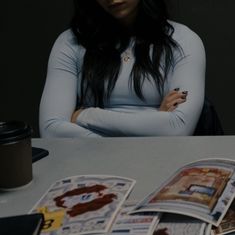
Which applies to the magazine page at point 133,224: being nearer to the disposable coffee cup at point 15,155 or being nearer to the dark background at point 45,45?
the disposable coffee cup at point 15,155

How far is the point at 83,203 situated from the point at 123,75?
0.89m

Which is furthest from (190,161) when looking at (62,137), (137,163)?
(62,137)

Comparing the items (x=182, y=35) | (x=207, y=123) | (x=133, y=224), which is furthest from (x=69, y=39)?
(x=133, y=224)

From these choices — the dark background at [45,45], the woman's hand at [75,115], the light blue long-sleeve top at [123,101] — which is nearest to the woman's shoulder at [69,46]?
the light blue long-sleeve top at [123,101]

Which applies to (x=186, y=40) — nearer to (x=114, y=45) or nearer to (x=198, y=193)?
(x=114, y=45)

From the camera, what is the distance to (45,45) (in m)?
2.96

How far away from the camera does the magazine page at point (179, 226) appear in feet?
2.74

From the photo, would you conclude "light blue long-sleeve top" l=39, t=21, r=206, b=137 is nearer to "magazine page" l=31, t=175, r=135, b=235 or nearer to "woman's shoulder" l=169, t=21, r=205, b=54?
"woman's shoulder" l=169, t=21, r=205, b=54

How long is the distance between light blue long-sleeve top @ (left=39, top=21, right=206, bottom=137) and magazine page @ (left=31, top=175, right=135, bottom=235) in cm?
48

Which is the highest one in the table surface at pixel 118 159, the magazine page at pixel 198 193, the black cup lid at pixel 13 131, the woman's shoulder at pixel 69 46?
the woman's shoulder at pixel 69 46

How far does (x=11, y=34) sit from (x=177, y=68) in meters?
1.60

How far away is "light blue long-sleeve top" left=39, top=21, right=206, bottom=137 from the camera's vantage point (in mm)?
1562

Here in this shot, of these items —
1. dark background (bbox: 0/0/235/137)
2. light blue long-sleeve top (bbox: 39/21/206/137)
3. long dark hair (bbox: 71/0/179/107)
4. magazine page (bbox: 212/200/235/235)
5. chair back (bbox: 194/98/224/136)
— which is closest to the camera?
magazine page (bbox: 212/200/235/235)

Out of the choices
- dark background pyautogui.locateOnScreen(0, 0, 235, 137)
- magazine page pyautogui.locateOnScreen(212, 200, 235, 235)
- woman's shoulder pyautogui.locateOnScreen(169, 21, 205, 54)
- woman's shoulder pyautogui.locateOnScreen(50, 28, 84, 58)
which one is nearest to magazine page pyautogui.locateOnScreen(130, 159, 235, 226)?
magazine page pyautogui.locateOnScreen(212, 200, 235, 235)
